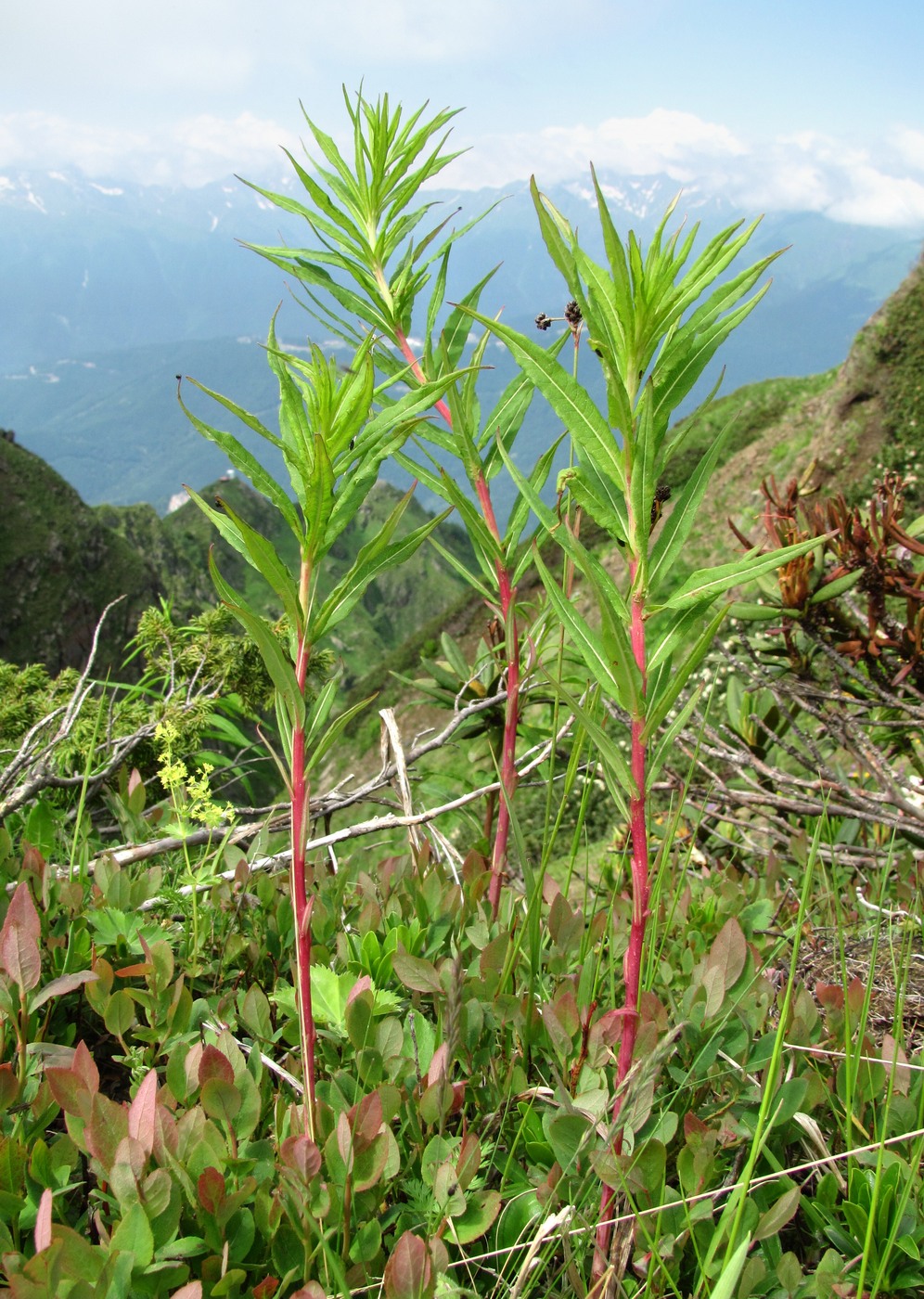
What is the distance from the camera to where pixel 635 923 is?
1091mm

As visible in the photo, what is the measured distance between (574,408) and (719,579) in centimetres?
31

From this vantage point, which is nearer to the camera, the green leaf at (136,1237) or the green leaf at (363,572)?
the green leaf at (136,1237)

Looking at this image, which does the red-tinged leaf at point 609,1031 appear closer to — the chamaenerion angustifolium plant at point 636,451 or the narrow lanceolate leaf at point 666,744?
the chamaenerion angustifolium plant at point 636,451

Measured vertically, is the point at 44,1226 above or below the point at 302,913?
below

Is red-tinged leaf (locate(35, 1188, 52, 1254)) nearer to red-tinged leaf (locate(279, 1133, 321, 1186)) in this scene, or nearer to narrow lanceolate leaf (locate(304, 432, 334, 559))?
red-tinged leaf (locate(279, 1133, 321, 1186))

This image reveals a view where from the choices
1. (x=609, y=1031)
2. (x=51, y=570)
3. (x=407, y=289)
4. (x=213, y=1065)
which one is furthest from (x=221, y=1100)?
(x=51, y=570)

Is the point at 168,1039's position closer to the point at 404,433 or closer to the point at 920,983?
the point at 404,433

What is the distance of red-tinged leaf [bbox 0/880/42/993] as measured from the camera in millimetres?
1381

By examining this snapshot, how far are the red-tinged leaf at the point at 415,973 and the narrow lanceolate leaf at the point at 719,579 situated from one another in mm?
810

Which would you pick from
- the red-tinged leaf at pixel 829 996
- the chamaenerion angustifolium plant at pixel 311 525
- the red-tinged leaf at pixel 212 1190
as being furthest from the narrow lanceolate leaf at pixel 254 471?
the red-tinged leaf at pixel 829 996

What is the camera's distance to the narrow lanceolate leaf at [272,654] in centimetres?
102

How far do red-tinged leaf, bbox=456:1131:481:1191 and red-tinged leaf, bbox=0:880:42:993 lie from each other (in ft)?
2.53

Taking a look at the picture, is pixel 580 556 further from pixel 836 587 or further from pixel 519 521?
pixel 836 587

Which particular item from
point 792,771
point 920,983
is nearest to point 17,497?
point 792,771
